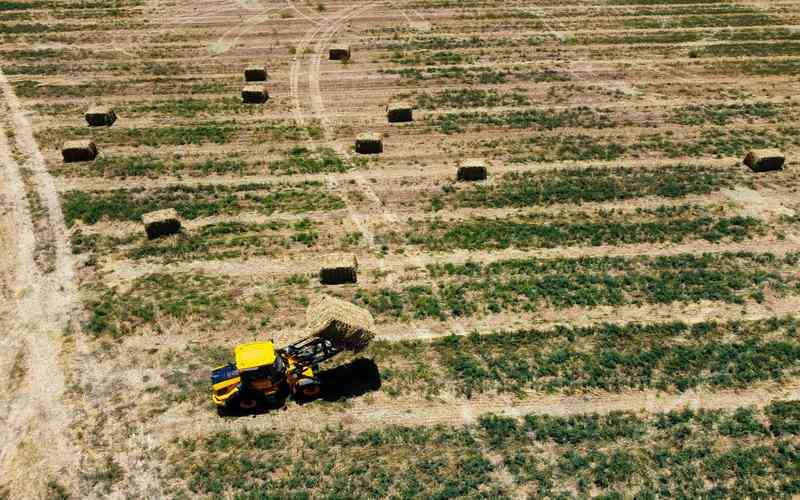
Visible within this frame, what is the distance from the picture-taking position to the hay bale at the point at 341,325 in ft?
58.2

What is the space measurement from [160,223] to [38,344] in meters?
6.37

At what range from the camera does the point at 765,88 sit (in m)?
34.3

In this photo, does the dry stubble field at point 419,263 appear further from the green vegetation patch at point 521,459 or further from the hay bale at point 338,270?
the hay bale at point 338,270

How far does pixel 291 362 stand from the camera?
705 inches

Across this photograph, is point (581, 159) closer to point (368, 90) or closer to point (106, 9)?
point (368, 90)

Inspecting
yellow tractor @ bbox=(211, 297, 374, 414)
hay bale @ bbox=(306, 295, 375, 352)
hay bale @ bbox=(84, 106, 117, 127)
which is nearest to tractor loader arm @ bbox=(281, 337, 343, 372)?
yellow tractor @ bbox=(211, 297, 374, 414)

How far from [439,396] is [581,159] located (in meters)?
15.9

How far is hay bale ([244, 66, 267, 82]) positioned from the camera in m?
34.5

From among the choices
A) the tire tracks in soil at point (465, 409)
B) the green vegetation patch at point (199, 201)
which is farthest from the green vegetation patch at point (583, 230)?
the tire tracks in soil at point (465, 409)

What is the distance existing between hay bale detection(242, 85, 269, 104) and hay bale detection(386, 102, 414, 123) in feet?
24.2

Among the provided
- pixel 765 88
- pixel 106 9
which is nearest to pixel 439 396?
pixel 765 88

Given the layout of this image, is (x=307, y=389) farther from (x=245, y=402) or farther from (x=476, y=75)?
(x=476, y=75)

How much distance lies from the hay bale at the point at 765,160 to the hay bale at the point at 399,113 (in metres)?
17.0

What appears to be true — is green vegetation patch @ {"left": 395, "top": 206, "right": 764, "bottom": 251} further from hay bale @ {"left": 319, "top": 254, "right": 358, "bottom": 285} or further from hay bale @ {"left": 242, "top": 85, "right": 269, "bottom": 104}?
hay bale @ {"left": 242, "top": 85, "right": 269, "bottom": 104}
